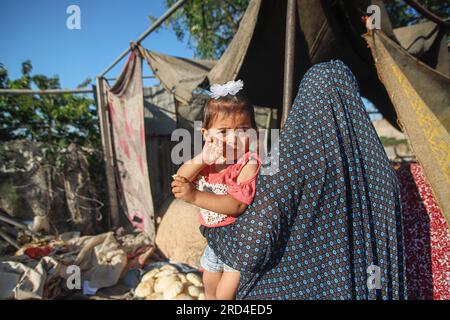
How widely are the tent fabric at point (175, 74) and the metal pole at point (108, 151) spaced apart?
128 centimetres

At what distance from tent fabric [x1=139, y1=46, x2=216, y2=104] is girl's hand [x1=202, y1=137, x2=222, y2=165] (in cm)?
202

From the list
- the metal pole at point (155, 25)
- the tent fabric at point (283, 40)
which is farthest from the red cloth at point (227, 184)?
the metal pole at point (155, 25)

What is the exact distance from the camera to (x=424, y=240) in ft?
6.25

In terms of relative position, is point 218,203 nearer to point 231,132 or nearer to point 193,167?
point 193,167

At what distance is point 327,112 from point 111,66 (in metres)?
3.81

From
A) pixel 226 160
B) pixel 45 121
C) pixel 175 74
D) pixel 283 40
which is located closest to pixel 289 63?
pixel 283 40

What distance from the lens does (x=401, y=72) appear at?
1864mm

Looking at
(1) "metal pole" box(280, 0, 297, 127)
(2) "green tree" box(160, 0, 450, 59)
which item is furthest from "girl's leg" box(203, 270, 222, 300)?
(2) "green tree" box(160, 0, 450, 59)

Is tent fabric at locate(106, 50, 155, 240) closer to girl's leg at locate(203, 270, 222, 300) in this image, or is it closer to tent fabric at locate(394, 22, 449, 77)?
girl's leg at locate(203, 270, 222, 300)

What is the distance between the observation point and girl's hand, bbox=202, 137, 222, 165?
1.35 metres

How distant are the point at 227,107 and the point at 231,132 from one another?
0.41 feet

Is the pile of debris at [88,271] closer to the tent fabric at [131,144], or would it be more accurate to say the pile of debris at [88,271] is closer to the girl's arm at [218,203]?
the tent fabric at [131,144]
